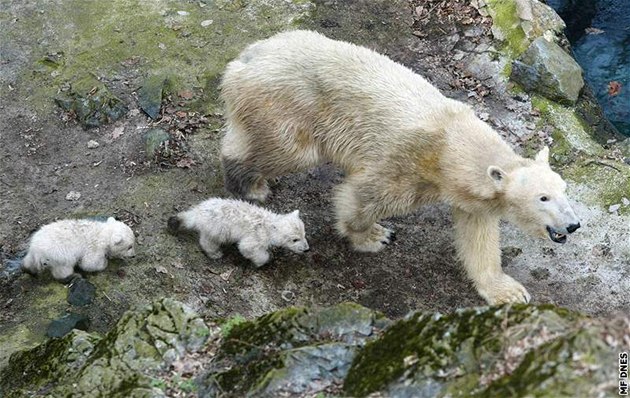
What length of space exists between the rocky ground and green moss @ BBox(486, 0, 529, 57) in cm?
3

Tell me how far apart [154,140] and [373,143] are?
3264 millimetres

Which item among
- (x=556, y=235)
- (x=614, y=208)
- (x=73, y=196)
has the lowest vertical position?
(x=73, y=196)

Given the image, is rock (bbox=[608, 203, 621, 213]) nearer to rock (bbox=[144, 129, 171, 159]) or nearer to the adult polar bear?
the adult polar bear

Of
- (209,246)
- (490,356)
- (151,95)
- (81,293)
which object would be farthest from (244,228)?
(490,356)

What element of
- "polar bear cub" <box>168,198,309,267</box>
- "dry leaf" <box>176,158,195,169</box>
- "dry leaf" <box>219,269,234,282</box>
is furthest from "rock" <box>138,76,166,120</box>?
"dry leaf" <box>219,269,234,282</box>

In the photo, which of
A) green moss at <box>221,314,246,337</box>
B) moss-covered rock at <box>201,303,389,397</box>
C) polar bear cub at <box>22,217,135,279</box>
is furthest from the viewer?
polar bear cub at <box>22,217,135,279</box>

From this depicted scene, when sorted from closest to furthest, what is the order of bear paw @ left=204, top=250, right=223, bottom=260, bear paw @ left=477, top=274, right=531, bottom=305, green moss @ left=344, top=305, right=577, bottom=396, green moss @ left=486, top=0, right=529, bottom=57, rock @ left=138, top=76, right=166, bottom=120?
1. green moss @ left=344, top=305, right=577, bottom=396
2. bear paw @ left=477, top=274, right=531, bottom=305
3. bear paw @ left=204, top=250, right=223, bottom=260
4. rock @ left=138, top=76, right=166, bottom=120
5. green moss @ left=486, top=0, right=529, bottom=57

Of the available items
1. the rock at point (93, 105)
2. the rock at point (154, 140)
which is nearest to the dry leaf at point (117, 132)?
the rock at point (93, 105)

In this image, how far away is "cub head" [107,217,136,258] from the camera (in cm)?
835

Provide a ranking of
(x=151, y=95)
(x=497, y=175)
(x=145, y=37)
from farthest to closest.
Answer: (x=145, y=37) → (x=151, y=95) → (x=497, y=175)

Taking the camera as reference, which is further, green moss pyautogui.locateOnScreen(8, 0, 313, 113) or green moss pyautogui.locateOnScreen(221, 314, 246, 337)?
green moss pyautogui.locateOnScreen(8, 0, 313, 113)

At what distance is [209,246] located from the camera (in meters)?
8.86

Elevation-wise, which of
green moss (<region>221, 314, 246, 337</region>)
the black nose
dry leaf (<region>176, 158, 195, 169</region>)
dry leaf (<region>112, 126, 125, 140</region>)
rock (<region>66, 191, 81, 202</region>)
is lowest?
rock (<region>66, 191, 81, 202</region>)

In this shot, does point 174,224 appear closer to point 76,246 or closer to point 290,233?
point 76,246
